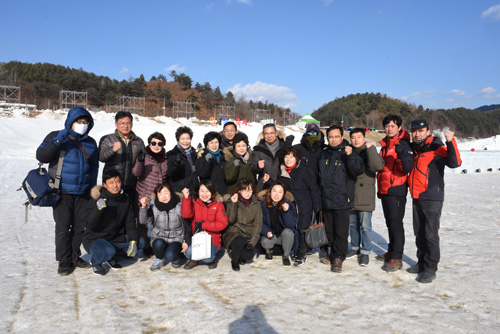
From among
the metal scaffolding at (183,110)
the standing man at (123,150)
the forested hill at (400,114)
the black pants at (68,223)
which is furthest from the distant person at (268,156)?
the forested hill at (400,114)

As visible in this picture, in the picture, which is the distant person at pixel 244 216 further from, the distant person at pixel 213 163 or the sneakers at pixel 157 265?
the sneakers at pixel 157 265

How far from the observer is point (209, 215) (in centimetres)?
440

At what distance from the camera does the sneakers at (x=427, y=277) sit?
3.80 metres

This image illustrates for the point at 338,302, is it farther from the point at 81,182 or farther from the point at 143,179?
the point at 81,182

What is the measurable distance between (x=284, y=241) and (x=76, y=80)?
7256 cm

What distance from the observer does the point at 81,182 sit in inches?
158

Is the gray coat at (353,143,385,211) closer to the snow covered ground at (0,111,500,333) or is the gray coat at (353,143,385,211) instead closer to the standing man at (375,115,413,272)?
the standing man at (375,115,413,272)

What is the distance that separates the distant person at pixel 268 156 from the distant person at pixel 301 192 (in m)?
0.25

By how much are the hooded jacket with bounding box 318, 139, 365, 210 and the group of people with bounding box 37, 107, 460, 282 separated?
13 mm

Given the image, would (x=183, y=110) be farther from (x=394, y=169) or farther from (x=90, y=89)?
(x=394, y=169)

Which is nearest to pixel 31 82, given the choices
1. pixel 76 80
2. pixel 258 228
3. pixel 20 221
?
pixel 76 80

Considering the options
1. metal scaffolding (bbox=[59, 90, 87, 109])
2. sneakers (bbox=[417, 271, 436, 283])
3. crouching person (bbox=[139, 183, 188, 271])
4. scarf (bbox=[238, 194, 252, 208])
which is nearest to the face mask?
crouching person (bbox=[139, 183, 188, 271])

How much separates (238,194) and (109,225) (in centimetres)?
169

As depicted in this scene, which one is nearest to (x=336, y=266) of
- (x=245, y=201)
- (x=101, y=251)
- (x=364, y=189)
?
(x=364, y=189)
